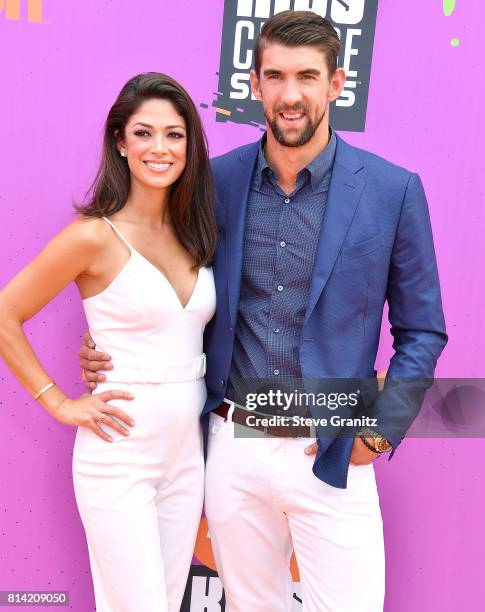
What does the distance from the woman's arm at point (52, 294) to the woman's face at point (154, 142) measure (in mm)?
189

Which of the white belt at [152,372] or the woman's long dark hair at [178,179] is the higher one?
the woman's long dark hair at [178,179]

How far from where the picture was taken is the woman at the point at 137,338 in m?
2.09

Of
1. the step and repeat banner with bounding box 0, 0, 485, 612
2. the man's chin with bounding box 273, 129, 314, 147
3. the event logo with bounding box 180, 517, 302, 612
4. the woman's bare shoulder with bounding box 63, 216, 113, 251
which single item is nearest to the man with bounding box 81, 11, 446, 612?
the man's chin with bounding box 273, 129, 314, 147

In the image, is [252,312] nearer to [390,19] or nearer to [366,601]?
[366,601]

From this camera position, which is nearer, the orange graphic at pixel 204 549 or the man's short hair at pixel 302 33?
the man's short hair at pixel 302 33

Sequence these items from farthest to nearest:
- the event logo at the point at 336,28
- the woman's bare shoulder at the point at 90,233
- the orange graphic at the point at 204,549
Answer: the orange graphic at the point at 204,549 < the event logo at the point at 336,28 < the woman's bare shoulder at the point at 90,233

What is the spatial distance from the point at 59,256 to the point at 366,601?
48.0 inches

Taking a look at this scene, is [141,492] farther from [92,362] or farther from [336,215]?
[336,215]

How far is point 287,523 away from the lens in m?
2.27

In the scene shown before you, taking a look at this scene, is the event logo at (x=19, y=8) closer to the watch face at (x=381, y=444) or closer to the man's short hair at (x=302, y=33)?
the man's short hair at (x=302, y=33)

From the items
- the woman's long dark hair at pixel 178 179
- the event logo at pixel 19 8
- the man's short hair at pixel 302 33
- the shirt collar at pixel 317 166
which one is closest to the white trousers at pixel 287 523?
the woman's long dark hair at pixel 178 179

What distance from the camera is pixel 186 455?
2203 millimetres

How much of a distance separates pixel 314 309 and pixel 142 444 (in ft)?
1.87

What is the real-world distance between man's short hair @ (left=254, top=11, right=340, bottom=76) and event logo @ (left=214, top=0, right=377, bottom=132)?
1.41 feet
